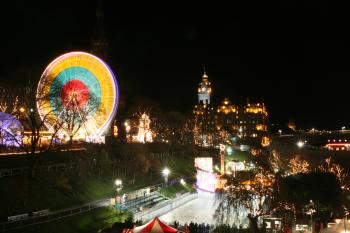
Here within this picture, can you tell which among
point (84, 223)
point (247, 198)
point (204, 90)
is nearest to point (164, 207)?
point (84, 223)

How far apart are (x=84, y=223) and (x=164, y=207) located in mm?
8745

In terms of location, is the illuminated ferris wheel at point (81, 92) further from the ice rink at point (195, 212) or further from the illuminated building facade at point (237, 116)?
the illuminated building facade at point (237, 116)

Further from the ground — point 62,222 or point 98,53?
point 98,53

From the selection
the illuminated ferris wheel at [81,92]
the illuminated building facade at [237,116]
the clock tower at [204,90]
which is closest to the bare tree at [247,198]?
the illuminated ferris wheel at [81,92]

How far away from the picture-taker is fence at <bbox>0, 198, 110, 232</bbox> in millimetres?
21297

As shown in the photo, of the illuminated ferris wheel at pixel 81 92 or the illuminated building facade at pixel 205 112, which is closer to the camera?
the illuminated ferris wheel at pixel 81 92

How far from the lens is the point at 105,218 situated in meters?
27.0

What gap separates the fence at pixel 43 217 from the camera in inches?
838

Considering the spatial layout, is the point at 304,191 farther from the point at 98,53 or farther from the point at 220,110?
the point at 220,110

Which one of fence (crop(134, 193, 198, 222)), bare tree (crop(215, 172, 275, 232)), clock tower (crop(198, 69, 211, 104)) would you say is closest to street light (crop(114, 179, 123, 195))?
fence (crop(134, 193, 198, 222))

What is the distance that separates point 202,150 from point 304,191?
124ft

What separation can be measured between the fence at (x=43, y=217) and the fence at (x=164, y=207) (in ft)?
9.74

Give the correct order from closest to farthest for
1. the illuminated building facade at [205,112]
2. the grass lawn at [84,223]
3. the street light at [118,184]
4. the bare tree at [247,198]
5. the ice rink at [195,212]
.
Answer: the grass lawn at [84,223], the bare tree at [247,198], the ice rink at [195,212], the street light at [118,184], the illuminated building facade at [205,112]

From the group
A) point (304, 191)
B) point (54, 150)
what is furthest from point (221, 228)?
point (54, 150)
